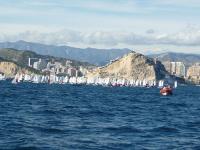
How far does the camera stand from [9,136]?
49.8 metres

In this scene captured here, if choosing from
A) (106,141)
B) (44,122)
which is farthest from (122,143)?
(44,122)

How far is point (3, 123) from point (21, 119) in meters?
5.26

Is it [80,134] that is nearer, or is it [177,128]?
[80,134]

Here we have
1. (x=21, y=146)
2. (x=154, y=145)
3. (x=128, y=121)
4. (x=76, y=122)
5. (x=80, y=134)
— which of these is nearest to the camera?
(x=21, y=146)

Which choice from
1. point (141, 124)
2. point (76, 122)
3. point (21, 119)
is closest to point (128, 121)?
point (141, 124)

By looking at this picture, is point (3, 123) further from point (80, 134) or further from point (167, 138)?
point (167, 138)

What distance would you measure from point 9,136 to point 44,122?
12663mm

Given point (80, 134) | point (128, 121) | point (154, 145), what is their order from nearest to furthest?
point (154, 145)
point (80, 134)
point (128, 121)

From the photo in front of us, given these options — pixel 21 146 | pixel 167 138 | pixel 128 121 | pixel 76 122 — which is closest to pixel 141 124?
pixel 128 121

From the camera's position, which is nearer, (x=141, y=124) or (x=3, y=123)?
(x=3, y=123)

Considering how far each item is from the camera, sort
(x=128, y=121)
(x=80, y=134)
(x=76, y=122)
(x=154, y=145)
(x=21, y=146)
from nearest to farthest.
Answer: (x=21, y=146) < (x=154, y=145) < (x=80, y=134) < (x=76, y=122) < (x=128, y=121)

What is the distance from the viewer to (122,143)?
48.5 metres

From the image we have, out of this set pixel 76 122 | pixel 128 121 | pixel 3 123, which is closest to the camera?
pixel 3 123

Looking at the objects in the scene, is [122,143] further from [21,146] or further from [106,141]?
[21,146]
